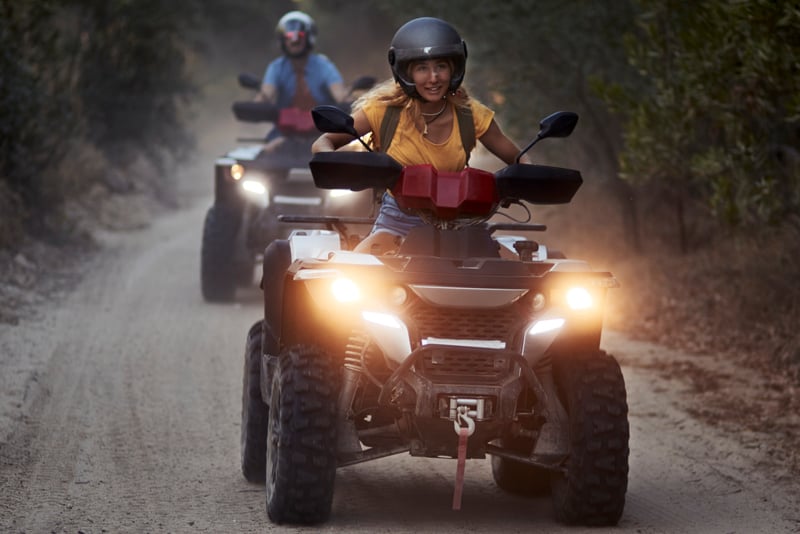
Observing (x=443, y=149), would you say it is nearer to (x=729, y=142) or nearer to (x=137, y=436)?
(x=137, y=436)

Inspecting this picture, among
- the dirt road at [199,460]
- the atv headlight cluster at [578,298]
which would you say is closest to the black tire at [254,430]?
the dirt road at [199,460]

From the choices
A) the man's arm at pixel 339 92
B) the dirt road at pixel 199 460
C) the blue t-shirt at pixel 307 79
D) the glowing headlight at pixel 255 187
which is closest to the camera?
the dirt road at pixel 199 460

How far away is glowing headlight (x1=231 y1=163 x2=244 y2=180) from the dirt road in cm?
169

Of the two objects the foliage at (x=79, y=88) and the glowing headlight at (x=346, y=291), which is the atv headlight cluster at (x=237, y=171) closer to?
the foliage at (x=79, y=88)

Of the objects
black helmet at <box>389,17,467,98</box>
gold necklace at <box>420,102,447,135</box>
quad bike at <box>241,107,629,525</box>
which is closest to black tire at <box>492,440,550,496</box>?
quad bike at <box>241,107,629,525</box>

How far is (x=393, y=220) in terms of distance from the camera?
6.04 meters

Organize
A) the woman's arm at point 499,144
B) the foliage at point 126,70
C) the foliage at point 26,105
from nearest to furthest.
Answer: the woman's arm at point 499,144 → the foliage at point 26,105 → the foliage at point 126,70

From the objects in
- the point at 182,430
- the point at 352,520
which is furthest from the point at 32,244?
the point at 352,520

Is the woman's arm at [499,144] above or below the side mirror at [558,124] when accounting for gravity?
above

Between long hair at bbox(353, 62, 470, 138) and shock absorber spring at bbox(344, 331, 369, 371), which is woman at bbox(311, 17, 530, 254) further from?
shock absorber spring at bbox(344, 331, 369, 371)

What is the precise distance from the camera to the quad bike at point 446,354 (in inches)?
207

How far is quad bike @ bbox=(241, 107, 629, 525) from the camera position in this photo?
17.3 feet

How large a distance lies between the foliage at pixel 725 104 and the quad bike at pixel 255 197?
2.63 m

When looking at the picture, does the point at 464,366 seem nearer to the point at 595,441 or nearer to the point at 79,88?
the point at 595,441
